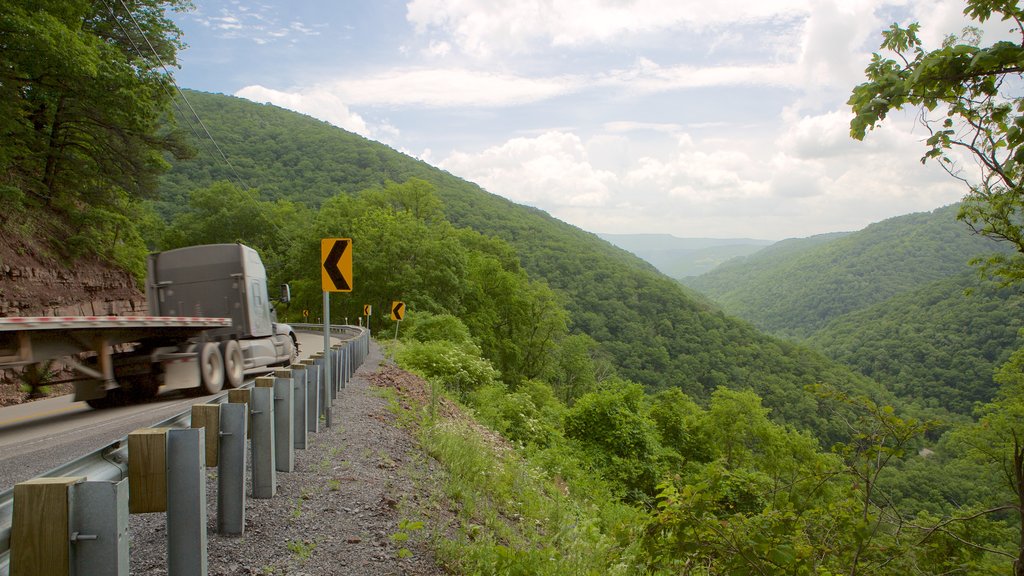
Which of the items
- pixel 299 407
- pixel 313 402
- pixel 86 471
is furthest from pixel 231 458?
pixel 313 402

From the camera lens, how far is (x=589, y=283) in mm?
97938

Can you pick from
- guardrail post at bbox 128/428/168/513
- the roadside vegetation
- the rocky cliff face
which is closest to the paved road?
guardrail post at bbox 128/428/168/513

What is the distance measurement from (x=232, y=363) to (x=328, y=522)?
30.9 feet

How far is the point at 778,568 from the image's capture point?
4.24m

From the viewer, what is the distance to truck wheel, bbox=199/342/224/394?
11.5m

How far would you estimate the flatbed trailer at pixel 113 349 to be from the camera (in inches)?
296

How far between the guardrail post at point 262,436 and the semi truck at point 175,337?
4.61 m

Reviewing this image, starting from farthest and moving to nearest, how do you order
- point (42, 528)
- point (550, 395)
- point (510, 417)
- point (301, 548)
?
point (550, 395) → point (510, 417) → point (301, 548) → point (42, 528)

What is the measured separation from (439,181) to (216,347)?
378 feet

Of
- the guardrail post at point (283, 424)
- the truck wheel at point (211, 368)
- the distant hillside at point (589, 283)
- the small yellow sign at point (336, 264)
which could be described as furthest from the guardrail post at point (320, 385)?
the distant hillside at point (589, 283)

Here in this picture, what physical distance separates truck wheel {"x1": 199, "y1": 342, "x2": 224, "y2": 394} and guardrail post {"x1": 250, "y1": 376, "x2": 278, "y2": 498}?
7846mm

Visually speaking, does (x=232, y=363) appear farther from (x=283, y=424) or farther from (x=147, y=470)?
(x=147, y=470)

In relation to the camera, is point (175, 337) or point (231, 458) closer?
point (231, 458)

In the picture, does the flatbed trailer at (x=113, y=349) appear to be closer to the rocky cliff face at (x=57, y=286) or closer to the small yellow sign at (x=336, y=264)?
the small yellow sign at (x=336, y=264)
